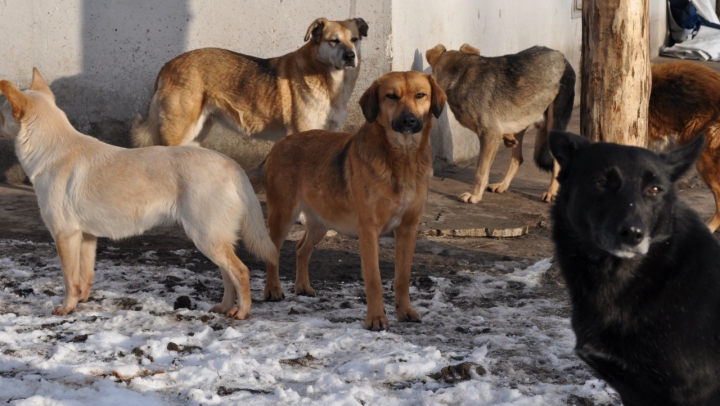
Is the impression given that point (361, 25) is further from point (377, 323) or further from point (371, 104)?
point (377, 323)

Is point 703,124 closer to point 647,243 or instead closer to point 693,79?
point 693,79

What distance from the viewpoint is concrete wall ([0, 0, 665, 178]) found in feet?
28.5

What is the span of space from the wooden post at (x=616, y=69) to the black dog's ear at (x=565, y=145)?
2.49 m

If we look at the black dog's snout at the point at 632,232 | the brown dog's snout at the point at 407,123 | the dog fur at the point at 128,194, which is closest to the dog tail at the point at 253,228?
the dog fur at the point at 128,194

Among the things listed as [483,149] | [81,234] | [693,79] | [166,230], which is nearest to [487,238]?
[483,149]

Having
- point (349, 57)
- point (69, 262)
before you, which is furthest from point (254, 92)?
point (69, 262)

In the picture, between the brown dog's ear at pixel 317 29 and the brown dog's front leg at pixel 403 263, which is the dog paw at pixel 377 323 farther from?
the brown dog's ear at pixel 317 29

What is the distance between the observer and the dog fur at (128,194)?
4867mm

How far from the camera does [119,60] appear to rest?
896 cm

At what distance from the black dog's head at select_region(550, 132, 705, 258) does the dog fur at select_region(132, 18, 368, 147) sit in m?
4.85

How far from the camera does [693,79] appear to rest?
7.25 meters

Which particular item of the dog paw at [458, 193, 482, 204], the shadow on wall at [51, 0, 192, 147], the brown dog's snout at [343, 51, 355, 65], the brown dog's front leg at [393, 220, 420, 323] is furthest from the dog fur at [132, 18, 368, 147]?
the brown dog's front leg at [393, 220, 420, 323]

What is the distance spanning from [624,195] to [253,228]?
8.08 feet

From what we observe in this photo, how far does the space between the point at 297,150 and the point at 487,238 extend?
2.42 m
